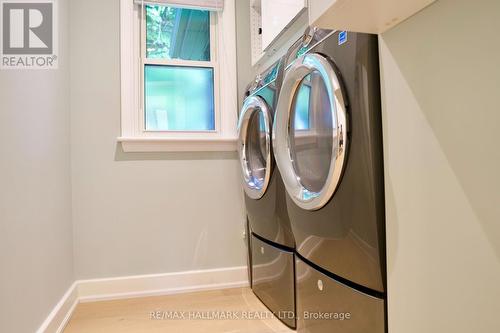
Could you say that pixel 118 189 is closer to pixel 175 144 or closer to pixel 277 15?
pixel 175 144

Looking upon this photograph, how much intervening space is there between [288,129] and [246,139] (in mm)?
600

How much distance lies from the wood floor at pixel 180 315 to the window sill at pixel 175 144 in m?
0.91

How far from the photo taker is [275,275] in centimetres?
152

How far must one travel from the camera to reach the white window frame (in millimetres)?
1937

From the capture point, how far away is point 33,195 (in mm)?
1257

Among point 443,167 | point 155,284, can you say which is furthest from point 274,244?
point 443,167

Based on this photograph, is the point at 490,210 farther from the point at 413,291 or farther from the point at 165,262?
the point at 165,262

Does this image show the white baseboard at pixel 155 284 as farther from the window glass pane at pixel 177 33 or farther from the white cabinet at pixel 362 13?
the white cabinet at pixel 362 13

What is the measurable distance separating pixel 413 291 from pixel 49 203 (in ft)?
4.91

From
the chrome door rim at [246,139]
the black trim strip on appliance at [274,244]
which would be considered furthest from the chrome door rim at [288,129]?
the black trim strip on appliance at [274,244]

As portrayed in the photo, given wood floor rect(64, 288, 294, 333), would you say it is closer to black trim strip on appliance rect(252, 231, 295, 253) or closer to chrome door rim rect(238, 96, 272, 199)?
black trim strip on appliance rect(252, 231, 295, 253)

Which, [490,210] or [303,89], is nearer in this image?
[490,210]

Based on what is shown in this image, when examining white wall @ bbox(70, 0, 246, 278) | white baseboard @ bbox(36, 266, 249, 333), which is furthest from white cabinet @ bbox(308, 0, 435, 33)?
white baseboard @ bbox(36, 266, 249, 333)

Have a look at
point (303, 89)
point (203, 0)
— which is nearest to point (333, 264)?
point (303, 89)
